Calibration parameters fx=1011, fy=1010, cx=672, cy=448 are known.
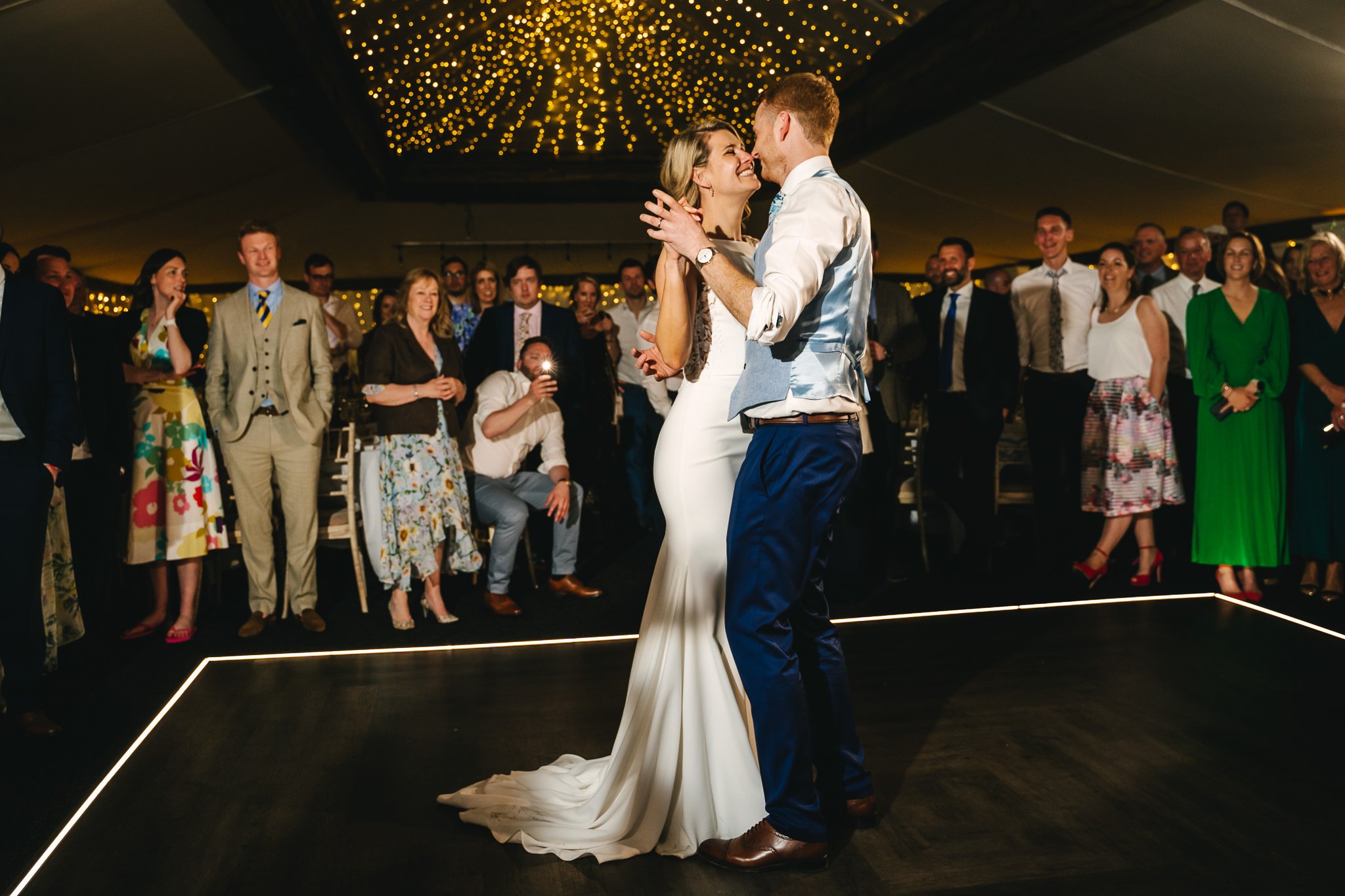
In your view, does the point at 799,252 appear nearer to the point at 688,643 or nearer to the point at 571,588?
the point at 688,643

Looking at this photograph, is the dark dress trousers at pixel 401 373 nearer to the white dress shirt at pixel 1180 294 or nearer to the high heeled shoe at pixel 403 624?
the high heeled shoe at pixel 403 624

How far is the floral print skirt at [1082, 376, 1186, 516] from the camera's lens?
4469 millimetres

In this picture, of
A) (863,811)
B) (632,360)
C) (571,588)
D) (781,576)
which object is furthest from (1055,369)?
(781,576)

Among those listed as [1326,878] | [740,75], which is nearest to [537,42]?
[740,75]

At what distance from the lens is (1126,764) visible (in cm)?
229

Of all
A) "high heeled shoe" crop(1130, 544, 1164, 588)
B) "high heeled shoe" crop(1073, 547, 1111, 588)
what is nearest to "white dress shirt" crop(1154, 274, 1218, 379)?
"high heeled shoe" crop(1130, 544, 1164, 588)

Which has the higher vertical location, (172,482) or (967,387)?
(967,387)

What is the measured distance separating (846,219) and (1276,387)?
3213mm

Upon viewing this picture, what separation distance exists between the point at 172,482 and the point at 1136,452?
13.2 ft

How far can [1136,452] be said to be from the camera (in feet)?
14.7

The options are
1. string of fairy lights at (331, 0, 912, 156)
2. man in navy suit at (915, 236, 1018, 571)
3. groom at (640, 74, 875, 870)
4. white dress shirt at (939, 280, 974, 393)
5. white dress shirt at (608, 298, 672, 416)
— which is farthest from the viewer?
string of fairy lights at (331, 0, 912, 156)

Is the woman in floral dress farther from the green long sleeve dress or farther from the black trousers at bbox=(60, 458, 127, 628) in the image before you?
the green long sleeve dress

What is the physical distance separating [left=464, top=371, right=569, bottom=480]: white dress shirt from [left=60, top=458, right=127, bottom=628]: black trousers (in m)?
1.38

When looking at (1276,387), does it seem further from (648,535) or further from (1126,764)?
(648,535)
